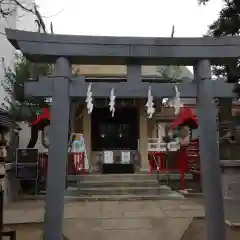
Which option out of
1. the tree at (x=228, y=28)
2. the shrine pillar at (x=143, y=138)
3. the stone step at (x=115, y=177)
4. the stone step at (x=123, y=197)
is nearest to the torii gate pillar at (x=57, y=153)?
the tree at (x=228, y=28)

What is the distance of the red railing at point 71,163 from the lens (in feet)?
44.2

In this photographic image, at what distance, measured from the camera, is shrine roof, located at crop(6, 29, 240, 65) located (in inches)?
214

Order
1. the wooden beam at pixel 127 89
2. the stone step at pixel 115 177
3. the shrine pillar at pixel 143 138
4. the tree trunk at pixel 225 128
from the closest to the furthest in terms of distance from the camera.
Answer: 1. the wooden beam at pixel 127 89
2. the tree trunk at pixel 225 128
3. the stone step at pixel 115 177
4. the shrine pillar at pixel 143 138

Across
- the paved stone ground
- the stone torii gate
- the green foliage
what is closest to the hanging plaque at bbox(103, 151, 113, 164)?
the paved stone ground

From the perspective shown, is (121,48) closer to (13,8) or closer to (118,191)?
(13,8)

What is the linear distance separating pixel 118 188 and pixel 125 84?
7261 mm

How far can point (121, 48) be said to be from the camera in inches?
219

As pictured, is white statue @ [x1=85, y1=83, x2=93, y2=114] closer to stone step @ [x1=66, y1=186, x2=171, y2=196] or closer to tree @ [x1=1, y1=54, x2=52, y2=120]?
stone step @ [x1=66, y1=186, x2=171, y2=196]

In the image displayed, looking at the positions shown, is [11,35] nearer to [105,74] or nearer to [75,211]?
[75,211]

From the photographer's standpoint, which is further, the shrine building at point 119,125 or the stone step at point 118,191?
the shrine building at point 119,125

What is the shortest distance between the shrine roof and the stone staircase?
21.7 feet

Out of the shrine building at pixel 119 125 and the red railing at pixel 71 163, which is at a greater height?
the shrine building at pixel 119 125

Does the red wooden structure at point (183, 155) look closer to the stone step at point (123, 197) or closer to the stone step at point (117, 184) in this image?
the stone step at point (117, 184)

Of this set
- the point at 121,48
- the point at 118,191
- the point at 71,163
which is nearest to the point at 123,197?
the point at 118,191
